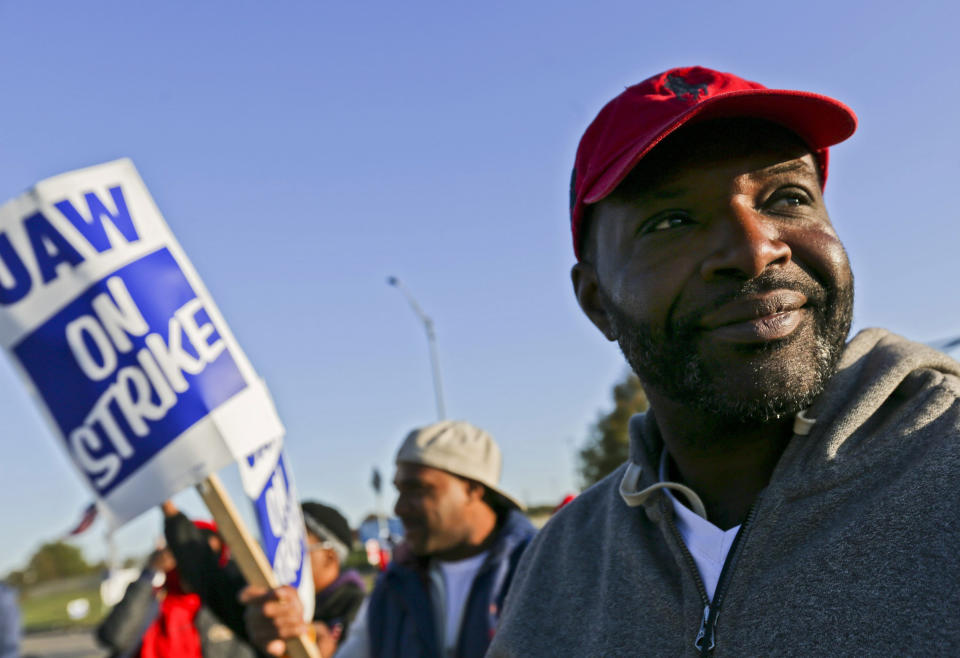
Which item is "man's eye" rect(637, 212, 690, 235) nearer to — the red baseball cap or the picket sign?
the red baseball cap

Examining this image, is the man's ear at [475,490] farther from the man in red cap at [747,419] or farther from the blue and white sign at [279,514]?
the man in red cap at [747,419]

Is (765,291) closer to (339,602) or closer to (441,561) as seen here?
(441,561)

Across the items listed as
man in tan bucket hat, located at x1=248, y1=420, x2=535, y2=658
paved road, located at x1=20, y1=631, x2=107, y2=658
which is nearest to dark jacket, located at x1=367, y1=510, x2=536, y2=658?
man in tan bucket hat, located at x1=248, y1=420, x2=535, y2=658

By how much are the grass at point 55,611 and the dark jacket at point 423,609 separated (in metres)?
27.7

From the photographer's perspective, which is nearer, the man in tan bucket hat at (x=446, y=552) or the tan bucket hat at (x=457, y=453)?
the man in tan bucket hat at (x=446, y=552)

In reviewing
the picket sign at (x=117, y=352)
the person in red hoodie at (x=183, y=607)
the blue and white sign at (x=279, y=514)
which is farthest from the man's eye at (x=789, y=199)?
the person in red hoodie at (x=183, y=607)

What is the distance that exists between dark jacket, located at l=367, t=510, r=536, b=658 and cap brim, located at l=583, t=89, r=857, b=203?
7.70 ft

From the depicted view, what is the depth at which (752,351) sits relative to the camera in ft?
5.19

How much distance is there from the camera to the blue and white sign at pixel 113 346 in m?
3.09

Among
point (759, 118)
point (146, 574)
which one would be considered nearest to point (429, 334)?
point (146, 574)

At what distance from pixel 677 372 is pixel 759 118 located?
54 centimetres

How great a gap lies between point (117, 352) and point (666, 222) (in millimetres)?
2226

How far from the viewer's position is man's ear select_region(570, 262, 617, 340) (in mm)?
2086

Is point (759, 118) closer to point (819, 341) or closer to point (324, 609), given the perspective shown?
point (819, 341)
